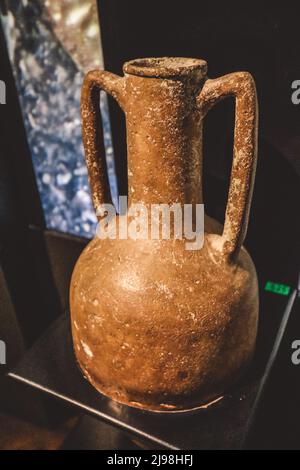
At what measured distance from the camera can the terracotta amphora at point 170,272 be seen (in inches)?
29.8

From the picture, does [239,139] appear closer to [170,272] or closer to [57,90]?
[170,272]

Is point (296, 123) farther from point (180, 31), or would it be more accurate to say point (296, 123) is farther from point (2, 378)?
point (2, 378)

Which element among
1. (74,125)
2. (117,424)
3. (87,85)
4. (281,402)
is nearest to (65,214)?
(74,125)

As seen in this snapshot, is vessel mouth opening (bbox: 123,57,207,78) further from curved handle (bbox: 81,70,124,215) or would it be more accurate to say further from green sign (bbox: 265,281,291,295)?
green sign (bbox: 265,281,291,295)

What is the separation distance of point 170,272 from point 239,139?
0.28m

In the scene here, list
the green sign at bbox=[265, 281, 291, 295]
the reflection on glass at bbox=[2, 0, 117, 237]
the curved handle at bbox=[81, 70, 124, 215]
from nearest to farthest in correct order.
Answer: the curved handle at bbox=[81, 70, 124, 215], the reflection on glass at bbox=[2, 0, 117, 237], the green sign at bbox=[265, 281, 291, 295]

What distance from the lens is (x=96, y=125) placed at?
35.4 inches

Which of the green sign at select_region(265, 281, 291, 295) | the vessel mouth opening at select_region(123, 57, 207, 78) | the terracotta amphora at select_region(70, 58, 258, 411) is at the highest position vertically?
the vessel mouth opening at select_region(123, 57, 207, 78)

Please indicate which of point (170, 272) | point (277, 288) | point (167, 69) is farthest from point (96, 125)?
point (277, 288)

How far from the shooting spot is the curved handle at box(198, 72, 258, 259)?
0.74m

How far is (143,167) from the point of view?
81 cm

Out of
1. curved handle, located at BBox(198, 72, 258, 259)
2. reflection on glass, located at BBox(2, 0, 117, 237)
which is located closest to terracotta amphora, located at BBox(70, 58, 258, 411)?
curved handle, located at BBox(198, 72, 258, 259)

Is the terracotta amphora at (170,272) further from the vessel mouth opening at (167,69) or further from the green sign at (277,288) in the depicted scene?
the green sign at (277,288)

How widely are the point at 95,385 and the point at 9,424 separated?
940 millimetres
